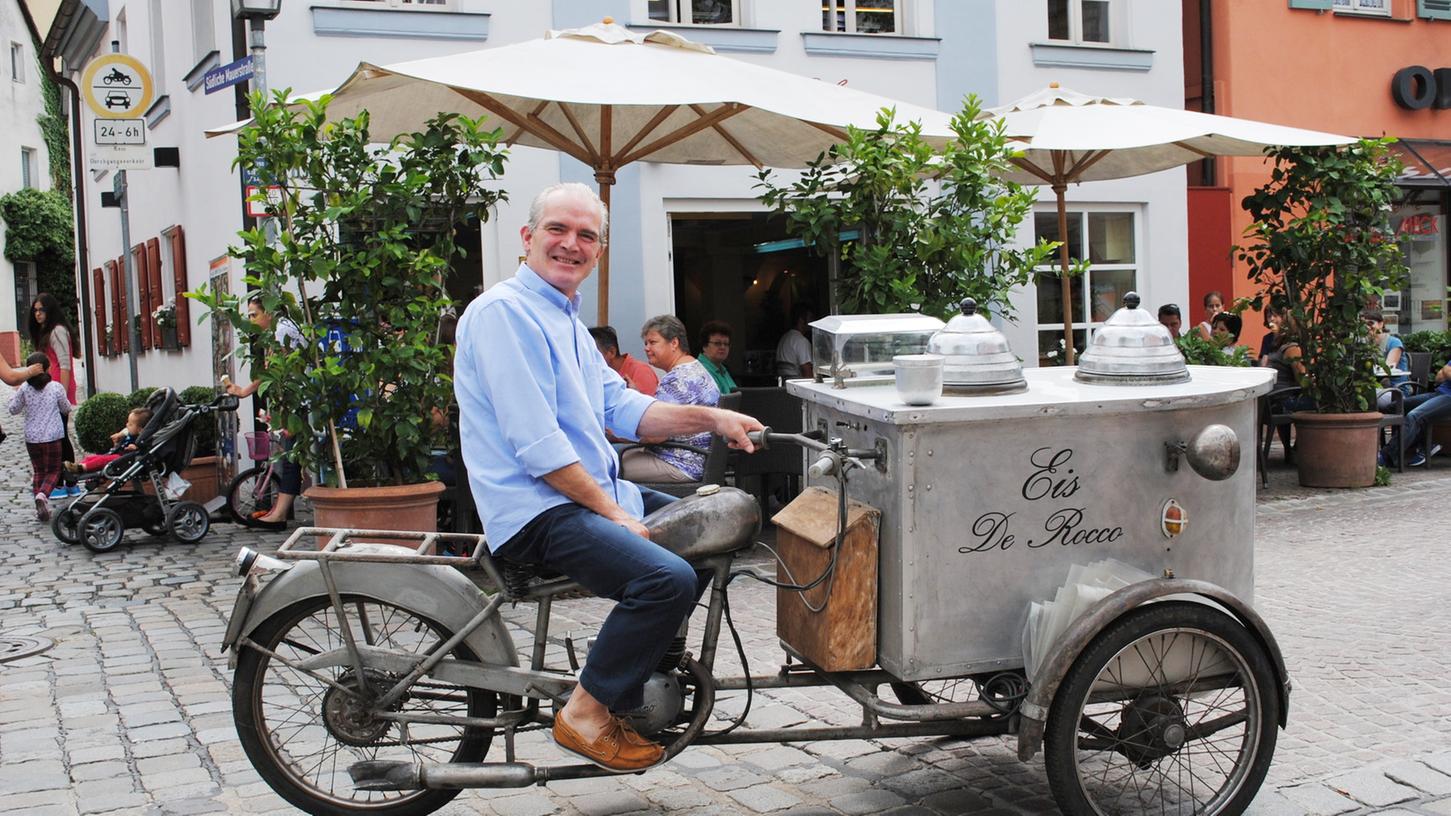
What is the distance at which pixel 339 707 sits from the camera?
3.78 meters

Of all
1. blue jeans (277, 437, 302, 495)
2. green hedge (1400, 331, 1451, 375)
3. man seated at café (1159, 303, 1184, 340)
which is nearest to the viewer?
blue jeans (277, 437, 302, 495)

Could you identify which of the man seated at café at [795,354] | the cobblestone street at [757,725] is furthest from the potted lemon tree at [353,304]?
the man seated at café at [795,354]

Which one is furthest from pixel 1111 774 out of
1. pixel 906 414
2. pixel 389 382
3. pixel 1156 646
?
pixel 389 382

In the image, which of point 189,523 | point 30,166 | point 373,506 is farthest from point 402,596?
point 30,166

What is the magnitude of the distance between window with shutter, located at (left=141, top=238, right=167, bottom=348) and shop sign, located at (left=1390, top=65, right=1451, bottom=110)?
1543cm

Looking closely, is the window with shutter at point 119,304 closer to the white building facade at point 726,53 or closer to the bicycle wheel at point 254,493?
the white building facade at point 726,53

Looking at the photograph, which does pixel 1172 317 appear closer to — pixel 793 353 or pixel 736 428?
A: pixel 793 353

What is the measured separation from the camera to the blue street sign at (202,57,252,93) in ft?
27.3

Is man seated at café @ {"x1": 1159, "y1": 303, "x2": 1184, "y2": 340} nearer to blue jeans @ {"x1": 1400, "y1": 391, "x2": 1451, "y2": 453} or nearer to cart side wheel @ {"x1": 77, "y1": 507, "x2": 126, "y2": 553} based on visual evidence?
blue jeans @ {"x1": 1400, "y1": 391, "x2": 1451, "y2": 453}

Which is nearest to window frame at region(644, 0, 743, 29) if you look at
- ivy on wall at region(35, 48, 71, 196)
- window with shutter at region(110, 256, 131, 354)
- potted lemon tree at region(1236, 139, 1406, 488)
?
potted lemon tree at region(1236, 139, 1406, 488)

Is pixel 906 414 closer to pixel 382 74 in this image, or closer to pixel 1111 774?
pixel 1111 774

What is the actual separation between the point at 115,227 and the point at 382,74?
49.1 ft

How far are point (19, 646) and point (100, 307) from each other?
17297 millimetres

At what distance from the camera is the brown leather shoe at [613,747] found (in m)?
3.54
